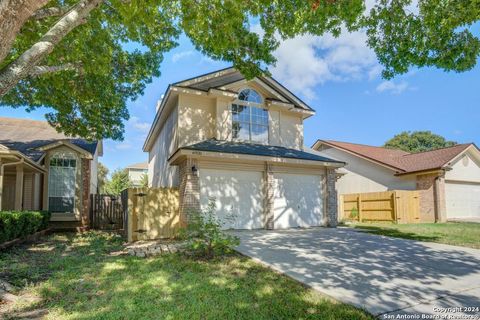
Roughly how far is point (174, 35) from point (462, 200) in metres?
21.4

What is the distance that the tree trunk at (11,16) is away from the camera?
11.7 feet

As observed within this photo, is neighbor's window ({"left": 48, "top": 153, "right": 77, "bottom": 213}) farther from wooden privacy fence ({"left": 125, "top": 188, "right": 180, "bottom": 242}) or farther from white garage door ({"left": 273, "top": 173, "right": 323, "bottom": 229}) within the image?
white garage door ({"left": 273, "top": 173, "right": 323, "bottom": 229})

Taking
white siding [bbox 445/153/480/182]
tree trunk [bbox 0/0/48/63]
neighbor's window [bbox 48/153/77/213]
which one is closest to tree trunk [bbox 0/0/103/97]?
tree trunk [bbox 0/0/48/63]

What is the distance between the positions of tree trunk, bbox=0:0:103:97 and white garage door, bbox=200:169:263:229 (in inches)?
265

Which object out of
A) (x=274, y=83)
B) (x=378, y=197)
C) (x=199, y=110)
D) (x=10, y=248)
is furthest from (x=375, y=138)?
(x=10, y=248)

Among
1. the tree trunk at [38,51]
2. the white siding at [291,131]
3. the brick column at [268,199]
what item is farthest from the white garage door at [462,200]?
the tree trunk at [38,51]

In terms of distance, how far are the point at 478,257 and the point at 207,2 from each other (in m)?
9.29

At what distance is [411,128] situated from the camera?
45719 mm

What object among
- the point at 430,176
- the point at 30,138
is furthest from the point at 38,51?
the point at 430,176

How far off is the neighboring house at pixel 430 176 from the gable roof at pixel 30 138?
14731mm

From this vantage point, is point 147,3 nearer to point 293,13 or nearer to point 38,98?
point 293,13

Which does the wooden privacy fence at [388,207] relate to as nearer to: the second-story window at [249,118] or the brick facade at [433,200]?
the brick facade at [433,200]

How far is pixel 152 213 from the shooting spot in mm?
10359

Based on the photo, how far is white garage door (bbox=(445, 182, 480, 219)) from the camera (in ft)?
62.3
